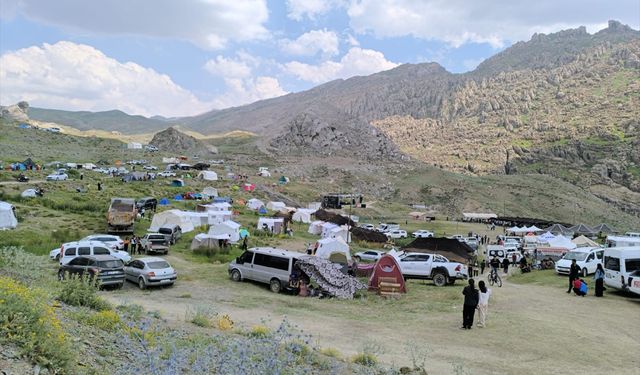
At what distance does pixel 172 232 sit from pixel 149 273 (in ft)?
54.8

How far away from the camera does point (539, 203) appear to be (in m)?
114

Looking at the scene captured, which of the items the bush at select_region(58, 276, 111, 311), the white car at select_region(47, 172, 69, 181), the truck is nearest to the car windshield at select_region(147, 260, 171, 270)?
the bush at select_region(58, 276, 111, 311)

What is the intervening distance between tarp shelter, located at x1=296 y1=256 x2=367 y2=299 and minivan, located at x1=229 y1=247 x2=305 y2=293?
62 cm

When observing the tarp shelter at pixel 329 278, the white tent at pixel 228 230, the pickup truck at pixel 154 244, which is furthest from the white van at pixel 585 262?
the pickup truck at pixel 154 244


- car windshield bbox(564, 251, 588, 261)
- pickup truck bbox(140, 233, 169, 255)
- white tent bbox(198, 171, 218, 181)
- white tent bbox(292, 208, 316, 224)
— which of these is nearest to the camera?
car windshield bbox(564, 251, 588, 261)

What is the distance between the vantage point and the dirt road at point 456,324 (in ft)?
35.8

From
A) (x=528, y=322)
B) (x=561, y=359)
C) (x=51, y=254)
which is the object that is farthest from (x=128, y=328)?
(x=51, y=254)

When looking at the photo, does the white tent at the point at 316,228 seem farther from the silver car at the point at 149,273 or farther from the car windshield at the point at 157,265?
the car windshield at the point at 157,265

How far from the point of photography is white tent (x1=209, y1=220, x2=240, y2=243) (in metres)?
36.0

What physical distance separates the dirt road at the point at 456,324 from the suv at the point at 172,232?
44.3ft

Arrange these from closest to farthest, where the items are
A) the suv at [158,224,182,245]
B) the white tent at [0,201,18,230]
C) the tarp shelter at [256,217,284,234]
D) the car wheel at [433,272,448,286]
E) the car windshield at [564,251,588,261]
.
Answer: the car wheel at [433,272,448,286] < the car windshield at [564,251,588,261] < the white tent at [0,201,18,230] < the suv at [158,224,182,245] < the tarp shelter at [256,217,284,234]

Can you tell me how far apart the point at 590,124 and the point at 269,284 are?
212m

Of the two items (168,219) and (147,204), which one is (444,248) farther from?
(147,204)

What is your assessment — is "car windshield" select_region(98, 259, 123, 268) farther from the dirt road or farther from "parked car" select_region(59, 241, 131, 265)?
"parked car" select_region(59, 241, 131, 265)
